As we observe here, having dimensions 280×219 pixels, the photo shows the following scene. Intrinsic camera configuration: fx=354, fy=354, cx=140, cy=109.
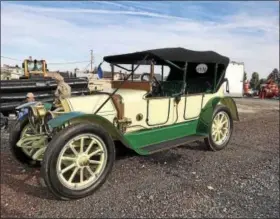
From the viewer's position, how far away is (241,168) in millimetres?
5559

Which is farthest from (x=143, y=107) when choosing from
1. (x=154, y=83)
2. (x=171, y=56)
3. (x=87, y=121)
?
(x=87, y=121)

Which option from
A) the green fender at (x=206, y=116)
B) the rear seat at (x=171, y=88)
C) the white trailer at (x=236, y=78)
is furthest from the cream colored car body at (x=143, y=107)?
the white trailer at (x=236, y=78)

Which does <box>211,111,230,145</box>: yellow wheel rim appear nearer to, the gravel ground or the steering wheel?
the gravel ground

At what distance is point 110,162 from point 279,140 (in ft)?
15.3

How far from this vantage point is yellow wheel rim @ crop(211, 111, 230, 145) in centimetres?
674

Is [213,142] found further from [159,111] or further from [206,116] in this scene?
[159,111]

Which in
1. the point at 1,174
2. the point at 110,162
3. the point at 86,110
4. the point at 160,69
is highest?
the point at 160,69

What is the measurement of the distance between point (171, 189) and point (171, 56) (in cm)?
216

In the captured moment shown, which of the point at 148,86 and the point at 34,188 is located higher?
the point at 148,86

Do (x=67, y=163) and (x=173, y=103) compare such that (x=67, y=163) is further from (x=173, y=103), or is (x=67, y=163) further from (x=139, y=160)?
(x=173, y=103)

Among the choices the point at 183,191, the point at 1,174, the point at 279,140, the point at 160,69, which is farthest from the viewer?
the point at 279,140

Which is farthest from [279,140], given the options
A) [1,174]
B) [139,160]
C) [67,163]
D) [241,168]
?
[1,174]

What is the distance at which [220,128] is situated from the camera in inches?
273

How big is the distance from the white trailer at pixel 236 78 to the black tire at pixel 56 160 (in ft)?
71.4
